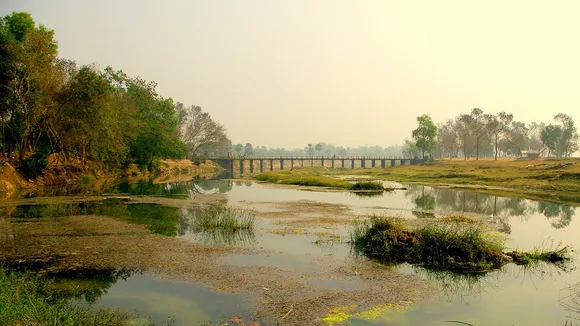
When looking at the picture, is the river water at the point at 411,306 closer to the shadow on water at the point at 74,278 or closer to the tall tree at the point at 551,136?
the shadow on water at the point at 74,278

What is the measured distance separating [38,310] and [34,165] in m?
38.8

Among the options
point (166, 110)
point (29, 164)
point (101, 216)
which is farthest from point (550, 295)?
point (166, 110)

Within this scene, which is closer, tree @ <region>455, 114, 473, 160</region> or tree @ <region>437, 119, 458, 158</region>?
tree @ <region>455, 114, 473, 160</region>

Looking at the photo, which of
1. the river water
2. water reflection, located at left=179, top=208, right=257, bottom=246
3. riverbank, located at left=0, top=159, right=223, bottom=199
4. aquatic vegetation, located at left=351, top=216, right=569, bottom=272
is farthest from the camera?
riverbank, located at left=0, top=159, right=223, bottom=199

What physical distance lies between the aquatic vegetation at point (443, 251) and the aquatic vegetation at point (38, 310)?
33.6 ft

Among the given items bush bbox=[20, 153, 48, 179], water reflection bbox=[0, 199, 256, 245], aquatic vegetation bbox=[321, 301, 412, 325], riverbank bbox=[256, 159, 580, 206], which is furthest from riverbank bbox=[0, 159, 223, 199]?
aquatic vegetation bbox=[321, 301, 412, 325]

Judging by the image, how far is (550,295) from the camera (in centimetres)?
1260

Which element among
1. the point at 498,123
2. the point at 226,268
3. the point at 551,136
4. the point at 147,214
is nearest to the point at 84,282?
the point at 226,268

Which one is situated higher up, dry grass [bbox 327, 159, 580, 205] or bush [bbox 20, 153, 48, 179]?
bush [bbox 20, 153, 48, 179]

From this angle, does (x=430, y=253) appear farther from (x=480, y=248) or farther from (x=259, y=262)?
(x=259, y=262)

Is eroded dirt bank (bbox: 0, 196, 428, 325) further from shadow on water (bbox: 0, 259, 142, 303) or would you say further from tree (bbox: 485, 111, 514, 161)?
tree (bbox: 485, 111, 514, 161)

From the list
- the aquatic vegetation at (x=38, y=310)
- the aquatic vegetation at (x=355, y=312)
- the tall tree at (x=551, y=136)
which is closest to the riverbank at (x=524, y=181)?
the aquatic vegetation at (x=355, y=312)

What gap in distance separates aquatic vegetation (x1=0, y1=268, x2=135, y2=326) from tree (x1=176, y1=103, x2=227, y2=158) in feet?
352

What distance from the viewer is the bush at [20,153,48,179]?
4153 cm
